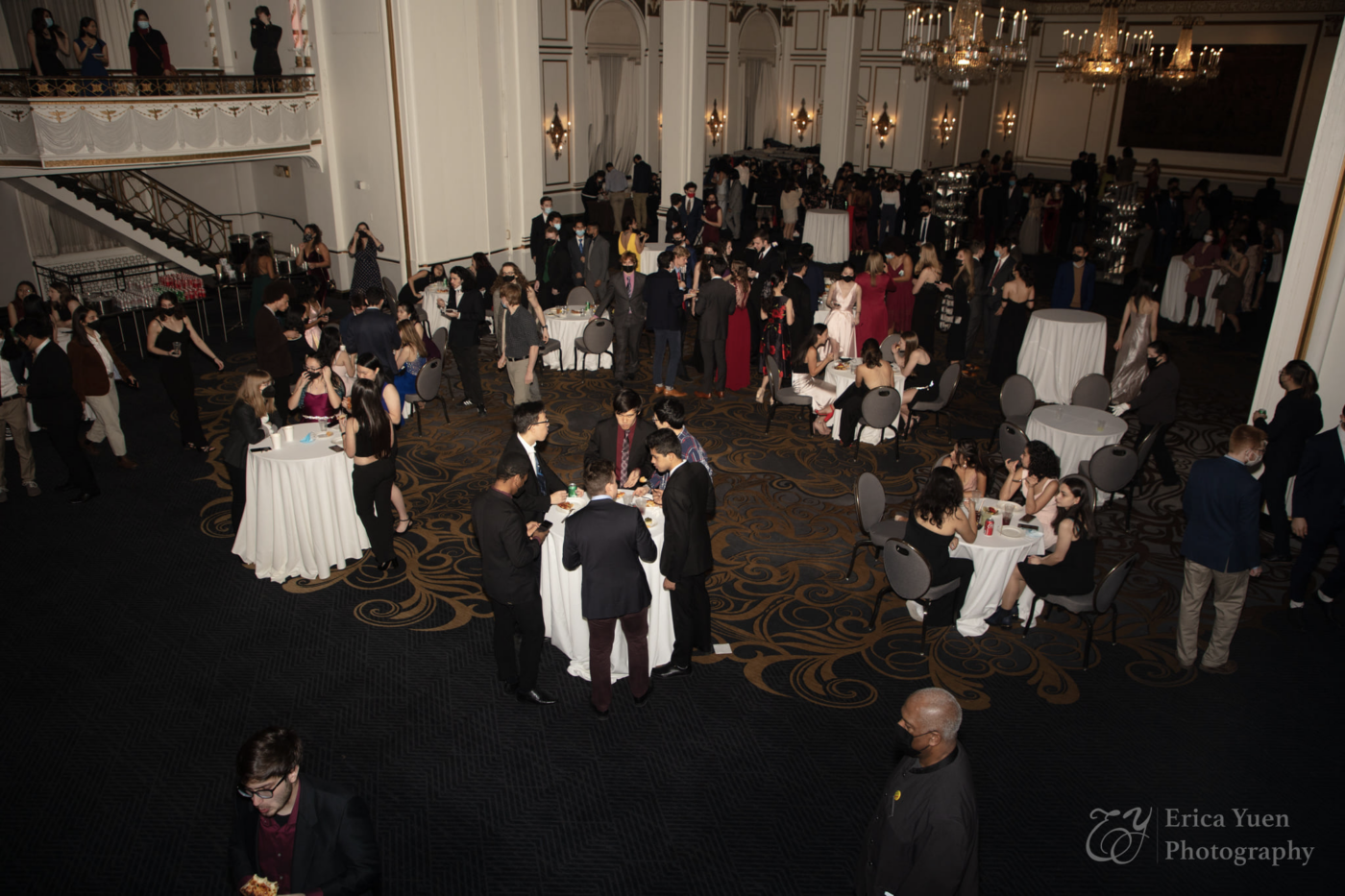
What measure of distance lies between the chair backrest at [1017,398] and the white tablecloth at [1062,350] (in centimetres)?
189

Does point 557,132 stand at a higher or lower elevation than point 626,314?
higher

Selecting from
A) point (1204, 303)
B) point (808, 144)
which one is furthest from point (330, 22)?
point (808, 144)

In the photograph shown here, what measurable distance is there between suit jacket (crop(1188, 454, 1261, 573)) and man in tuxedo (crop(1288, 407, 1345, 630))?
1.12 metres

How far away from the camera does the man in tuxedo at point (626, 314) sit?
9.17m

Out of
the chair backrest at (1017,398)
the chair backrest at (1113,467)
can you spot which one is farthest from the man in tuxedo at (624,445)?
the chair backrest at (1017,398)

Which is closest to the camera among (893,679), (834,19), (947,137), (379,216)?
(893,679)

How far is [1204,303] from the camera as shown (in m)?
12.0

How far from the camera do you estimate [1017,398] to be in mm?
7461

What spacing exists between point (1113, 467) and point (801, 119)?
777 inches

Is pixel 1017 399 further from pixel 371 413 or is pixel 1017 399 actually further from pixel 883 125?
pixel 883 125

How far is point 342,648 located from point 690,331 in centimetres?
724

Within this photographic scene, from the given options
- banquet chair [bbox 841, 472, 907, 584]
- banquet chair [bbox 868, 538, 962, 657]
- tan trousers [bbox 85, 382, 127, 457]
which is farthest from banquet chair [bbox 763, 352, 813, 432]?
tan trousers [bbox 85, 382, 127, 457]

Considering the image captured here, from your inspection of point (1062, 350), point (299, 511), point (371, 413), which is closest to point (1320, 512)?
point (1062, 350)

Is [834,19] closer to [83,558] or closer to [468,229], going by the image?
[468,229]
